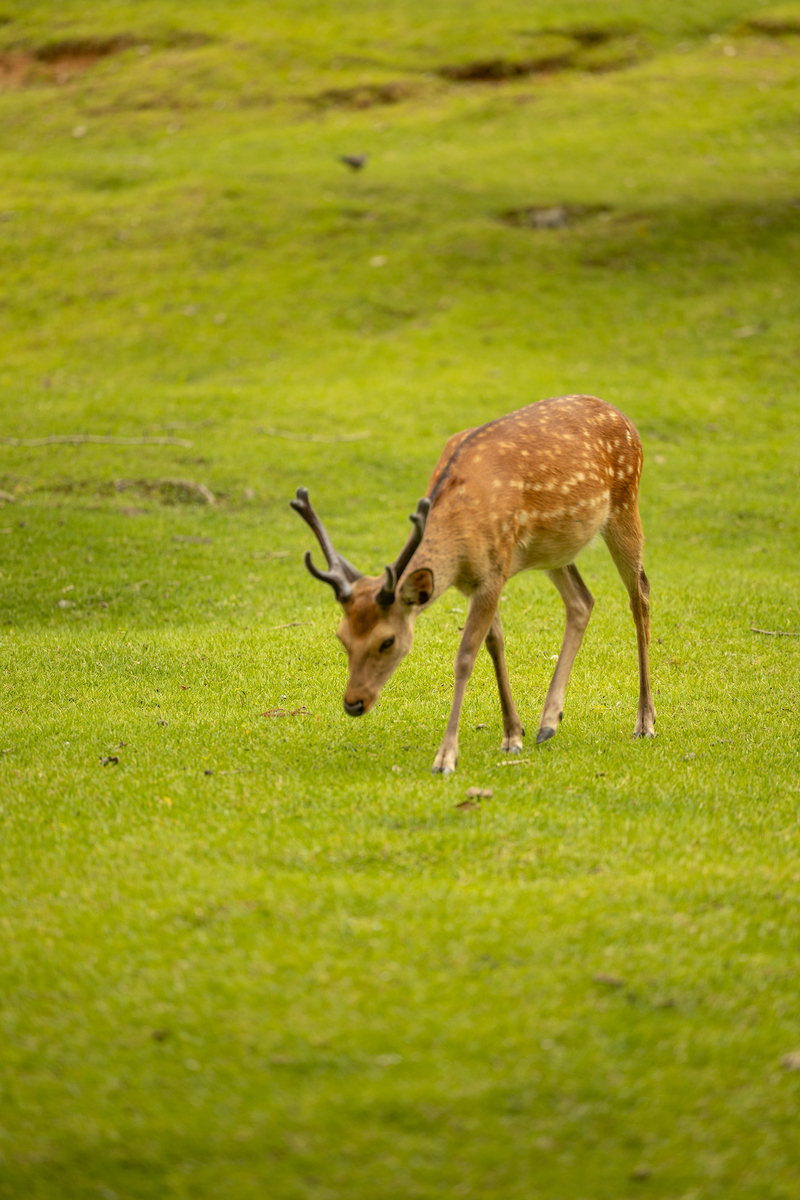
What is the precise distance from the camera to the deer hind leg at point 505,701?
7102 millimetres

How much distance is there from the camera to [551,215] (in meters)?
23.1

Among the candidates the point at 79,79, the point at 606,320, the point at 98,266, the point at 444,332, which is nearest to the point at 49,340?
the point at 98,266

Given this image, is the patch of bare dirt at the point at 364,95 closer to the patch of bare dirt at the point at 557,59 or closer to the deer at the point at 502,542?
the patch of bare dirt at the point at 557,59

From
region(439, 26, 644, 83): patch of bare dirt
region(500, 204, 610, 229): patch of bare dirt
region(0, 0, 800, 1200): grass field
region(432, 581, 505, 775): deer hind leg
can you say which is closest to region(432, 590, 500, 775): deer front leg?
region(432, 581, 505, 775): deer hind leg

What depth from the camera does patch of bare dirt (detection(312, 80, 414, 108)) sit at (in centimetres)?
2844

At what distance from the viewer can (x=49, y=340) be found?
68.5 ft

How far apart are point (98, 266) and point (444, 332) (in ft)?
24.9

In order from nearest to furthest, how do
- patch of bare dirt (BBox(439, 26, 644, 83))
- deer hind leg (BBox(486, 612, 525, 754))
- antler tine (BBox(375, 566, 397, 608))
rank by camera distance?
antler tine (BBox(375, 566, 397, 608)), deer hind leg (BBox(486, 612, 525, 754)), patch of bare dirt (BBox(439, 26, 644, 83))

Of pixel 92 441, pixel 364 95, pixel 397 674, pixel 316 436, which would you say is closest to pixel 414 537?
pixel 397 674

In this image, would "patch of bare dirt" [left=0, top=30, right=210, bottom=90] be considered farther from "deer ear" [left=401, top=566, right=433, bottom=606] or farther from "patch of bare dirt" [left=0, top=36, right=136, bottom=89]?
"deer ear" [left=401, top=566, right=433, bottom=606]

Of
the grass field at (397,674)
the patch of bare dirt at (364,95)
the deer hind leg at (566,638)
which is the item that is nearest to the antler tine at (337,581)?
the grass field at (397,674)

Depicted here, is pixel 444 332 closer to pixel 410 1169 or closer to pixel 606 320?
pixel 606 320

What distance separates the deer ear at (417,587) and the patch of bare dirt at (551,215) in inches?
726

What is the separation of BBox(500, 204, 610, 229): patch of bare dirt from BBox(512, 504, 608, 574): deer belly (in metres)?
17.2
